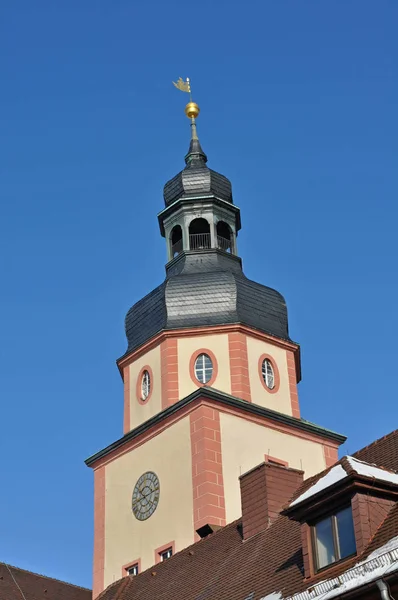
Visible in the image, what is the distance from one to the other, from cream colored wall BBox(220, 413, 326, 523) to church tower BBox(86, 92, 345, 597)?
39 mm

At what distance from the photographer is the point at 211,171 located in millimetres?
45656

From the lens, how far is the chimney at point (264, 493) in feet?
76.0

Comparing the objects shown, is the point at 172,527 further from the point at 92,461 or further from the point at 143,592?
the point at 143,592

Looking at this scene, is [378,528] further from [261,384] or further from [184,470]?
[261,384]

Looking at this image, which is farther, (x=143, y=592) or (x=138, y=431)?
(x=138, y=431)

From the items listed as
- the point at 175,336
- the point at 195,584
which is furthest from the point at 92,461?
the point at 195,584

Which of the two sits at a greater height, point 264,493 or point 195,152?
point 195,152

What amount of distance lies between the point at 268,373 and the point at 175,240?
23.6 ft

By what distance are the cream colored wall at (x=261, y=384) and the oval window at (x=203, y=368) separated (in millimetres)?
1273

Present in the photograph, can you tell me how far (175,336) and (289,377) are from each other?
4030 millimetres

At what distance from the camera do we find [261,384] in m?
38.9

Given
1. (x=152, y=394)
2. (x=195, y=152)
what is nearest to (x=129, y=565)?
(x=152, y=394)

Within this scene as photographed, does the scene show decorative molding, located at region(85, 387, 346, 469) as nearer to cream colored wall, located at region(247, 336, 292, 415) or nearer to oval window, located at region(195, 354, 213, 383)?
cream colored wall, located at region(247, 336, 292, 415)

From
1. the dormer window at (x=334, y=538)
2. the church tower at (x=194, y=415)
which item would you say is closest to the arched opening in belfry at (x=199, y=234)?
the church tower at (x=194, y=415)
